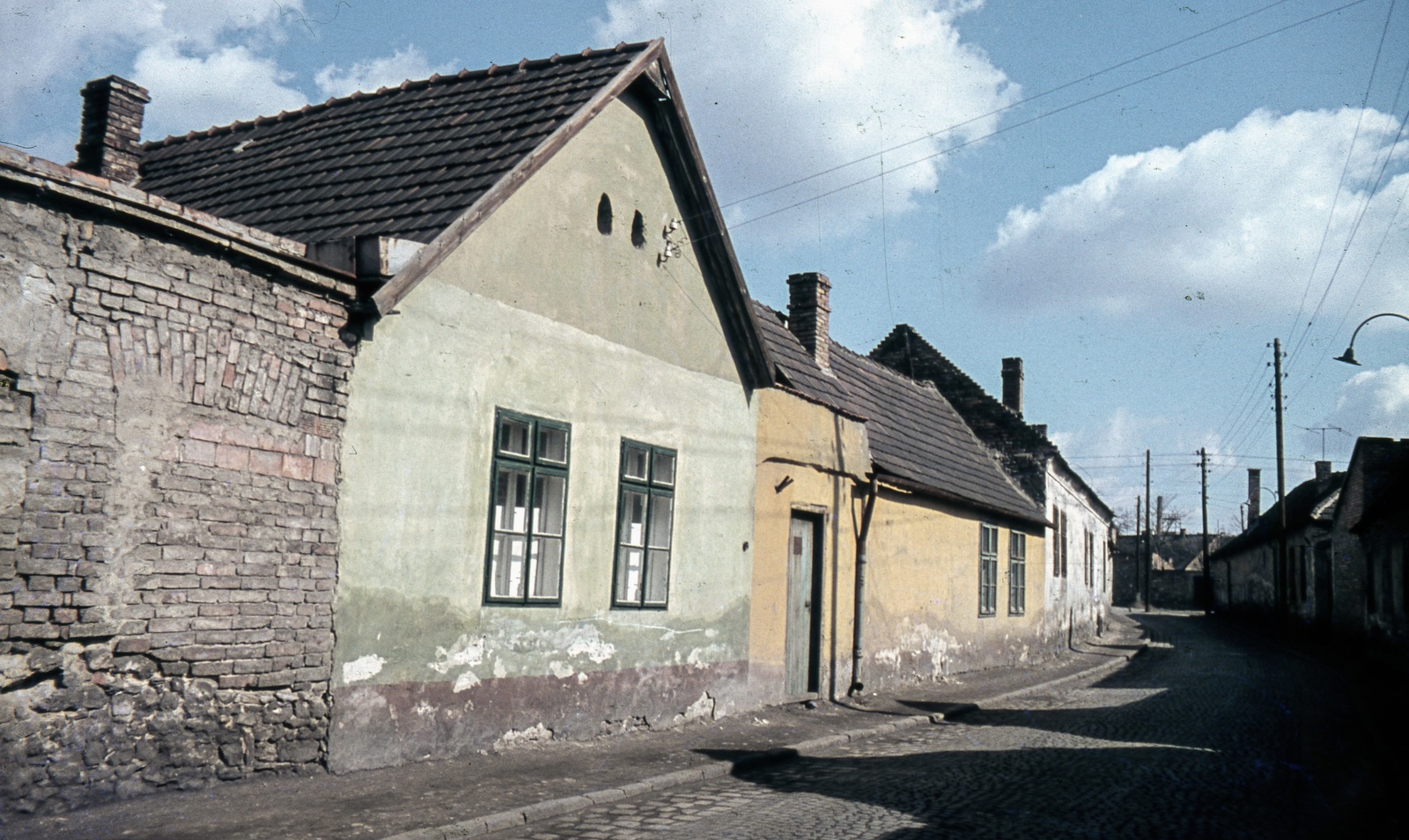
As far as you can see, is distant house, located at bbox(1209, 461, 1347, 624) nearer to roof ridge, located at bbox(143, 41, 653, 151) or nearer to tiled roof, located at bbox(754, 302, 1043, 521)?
tiled roof, located at bbox(754, 302, 1043, 521)

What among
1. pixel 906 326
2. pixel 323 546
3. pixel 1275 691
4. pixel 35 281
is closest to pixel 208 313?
pixel 35 281

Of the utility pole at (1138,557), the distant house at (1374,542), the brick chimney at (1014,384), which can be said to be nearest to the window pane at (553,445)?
the distant house at (1374,542)

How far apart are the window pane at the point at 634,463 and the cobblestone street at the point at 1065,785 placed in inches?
130

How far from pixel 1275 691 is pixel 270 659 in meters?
16.6

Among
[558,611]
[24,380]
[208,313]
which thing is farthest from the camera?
[558,611]

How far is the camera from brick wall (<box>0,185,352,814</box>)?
21.4 feet

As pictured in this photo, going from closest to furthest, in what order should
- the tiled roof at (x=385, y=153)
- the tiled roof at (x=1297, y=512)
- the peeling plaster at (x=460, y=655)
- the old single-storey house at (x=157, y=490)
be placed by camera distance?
1. the old single-storey house at (x=157, y=490)
2. the peeling plaster at (x=460, y=655)
3. the tiled roof at (x=385, y=153)
4. the tiled roof at (x=1297, y=512)

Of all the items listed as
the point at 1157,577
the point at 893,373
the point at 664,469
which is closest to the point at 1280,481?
the point at 893,373

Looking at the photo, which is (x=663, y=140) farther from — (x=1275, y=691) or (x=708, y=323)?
(x=1275, y=691)

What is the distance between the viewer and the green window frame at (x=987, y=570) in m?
22.4

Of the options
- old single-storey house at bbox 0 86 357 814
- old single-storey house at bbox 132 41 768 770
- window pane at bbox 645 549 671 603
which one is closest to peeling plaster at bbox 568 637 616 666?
old single-storey house at bbox 132 41 768 770

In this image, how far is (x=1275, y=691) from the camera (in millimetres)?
18688

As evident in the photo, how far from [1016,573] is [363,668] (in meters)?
19.1

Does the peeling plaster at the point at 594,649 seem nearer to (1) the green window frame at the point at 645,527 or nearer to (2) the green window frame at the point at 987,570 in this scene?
(1) the green window frame at the point at 645,527
